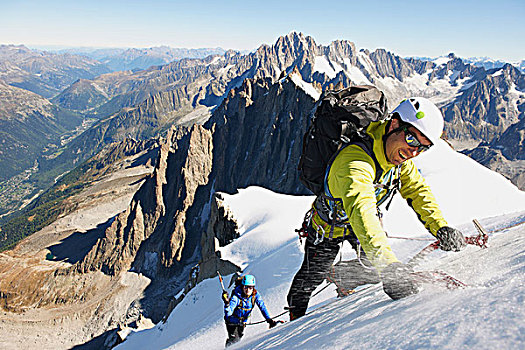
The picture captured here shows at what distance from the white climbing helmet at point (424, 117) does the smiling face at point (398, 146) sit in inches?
3.2

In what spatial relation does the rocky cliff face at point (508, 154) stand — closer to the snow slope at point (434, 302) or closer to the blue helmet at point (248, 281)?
the snow slope at point (434, 302)

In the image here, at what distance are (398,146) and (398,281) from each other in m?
1.55

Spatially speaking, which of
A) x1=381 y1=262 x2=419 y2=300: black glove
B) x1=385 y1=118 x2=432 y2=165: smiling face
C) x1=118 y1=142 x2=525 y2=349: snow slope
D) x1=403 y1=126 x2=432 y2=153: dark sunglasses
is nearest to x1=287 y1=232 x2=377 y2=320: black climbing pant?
x1=118 y1=142 x2=525 y2=349: snow slope

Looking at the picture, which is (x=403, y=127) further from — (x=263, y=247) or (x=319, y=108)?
(x=263, y=247)

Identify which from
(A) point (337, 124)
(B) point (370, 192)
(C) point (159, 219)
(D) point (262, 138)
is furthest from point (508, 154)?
(B) point (370, 192)

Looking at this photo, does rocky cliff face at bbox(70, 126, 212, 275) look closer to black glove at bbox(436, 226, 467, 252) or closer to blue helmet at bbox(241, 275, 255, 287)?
blue helmet at bbox(241, 275, 255, 287)

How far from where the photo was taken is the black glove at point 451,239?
362 cm

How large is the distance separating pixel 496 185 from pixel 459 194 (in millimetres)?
2597

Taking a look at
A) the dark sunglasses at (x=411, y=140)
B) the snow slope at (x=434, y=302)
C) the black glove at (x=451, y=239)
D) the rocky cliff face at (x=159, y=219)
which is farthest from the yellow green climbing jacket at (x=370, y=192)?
the rocky cliff face at (x=159, y=219)

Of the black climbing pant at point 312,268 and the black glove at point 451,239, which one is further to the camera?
the black climbing pant at point 312,268

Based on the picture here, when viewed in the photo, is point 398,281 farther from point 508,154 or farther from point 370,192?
point 508,154

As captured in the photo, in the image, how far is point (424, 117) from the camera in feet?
10.7

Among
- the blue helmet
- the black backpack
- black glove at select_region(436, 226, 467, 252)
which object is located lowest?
the blue helmet

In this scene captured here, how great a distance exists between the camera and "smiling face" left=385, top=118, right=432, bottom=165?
3.34 m
